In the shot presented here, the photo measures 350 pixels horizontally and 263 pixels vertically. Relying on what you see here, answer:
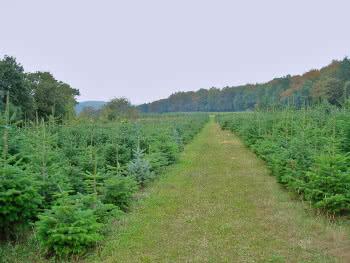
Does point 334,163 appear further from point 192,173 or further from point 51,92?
point 51,92

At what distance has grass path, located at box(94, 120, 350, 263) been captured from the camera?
201 inches

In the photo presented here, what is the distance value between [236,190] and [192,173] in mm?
3094

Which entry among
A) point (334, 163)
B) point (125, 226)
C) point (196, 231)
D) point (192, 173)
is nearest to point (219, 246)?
point (196, 231)

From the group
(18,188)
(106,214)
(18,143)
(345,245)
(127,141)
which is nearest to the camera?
(18,188)

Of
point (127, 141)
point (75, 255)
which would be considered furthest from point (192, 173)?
point (75, 255)

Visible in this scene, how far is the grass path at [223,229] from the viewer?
512cm

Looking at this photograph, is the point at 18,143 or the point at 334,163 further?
the point at 334,163

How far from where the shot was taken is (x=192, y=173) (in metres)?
12.4

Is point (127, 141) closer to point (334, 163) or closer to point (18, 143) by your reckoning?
point (18, 143)

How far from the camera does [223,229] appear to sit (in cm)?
628

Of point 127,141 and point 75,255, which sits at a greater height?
point 127,141

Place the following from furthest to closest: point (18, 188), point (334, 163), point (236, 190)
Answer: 1. point (236, 190)
2. point (334, 163)
3. point (18, 188)

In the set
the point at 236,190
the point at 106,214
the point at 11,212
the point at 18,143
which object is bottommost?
the point at 236,190

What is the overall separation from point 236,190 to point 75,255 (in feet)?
19.5
